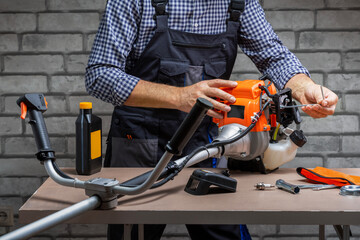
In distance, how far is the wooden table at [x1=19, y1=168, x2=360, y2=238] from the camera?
895mm

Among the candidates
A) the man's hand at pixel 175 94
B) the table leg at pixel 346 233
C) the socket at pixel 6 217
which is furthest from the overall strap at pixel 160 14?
the socket at pixel 6 217

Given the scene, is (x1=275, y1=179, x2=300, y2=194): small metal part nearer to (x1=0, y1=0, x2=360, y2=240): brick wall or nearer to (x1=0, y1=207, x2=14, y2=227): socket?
(x1=0, y1=0, x2=360, y2=240): brick wall

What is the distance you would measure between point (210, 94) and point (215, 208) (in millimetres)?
365

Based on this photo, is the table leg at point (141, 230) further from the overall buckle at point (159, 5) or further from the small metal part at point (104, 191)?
the overall buckle at point (159, 5)

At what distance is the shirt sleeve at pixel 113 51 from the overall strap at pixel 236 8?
12.8 inches

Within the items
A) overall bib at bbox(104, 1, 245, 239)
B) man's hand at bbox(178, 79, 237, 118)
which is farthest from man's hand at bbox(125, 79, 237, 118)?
overall bib at bbox(104, 1, 245, 239)

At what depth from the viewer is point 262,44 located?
1542 mm

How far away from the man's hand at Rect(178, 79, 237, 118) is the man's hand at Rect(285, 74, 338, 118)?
249mm

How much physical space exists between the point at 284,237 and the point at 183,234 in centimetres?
50

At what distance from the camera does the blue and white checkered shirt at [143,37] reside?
1331mm

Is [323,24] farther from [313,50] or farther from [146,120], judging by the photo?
[146,120]

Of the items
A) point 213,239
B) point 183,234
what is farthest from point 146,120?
point 183,234

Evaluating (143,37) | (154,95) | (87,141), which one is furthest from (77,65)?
(87,141)

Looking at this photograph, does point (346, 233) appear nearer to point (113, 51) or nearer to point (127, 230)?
point (127, 230)
